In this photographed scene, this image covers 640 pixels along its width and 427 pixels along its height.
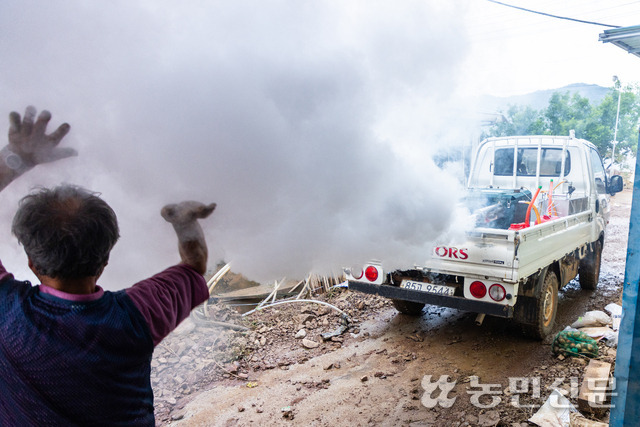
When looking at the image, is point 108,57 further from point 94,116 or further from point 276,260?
point 276,260

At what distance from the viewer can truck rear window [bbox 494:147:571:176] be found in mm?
6172

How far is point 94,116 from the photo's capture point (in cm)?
139

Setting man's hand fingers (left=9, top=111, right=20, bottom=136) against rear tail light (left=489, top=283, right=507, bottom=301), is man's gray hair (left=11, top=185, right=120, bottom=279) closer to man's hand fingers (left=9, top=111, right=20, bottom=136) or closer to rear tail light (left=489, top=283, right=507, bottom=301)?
man's hand fingers (left=9, top=111, right=20, bottom=136)

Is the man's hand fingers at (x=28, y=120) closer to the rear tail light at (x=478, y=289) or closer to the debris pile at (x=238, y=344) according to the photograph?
the debris pile at (x=238, y=344)

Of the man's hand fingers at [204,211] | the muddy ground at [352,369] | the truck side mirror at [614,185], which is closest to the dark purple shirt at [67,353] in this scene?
the man's hand fingers at [204,211]

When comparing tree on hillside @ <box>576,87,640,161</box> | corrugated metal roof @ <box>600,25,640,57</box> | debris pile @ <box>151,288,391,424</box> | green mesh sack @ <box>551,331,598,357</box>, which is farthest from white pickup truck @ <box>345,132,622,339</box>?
tree on hillside @ <box>576,87,640,161</box>

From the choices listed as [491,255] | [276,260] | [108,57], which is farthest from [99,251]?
[491,255]

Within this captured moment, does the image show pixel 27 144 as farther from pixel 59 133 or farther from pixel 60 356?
pixel 60 356

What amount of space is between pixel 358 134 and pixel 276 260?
797mm

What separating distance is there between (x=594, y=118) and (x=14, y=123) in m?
20.3

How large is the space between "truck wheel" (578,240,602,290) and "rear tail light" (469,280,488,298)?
3635 millimetres

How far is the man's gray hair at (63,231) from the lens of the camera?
1.07 m

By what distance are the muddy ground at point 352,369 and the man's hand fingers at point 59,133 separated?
2.83 meters

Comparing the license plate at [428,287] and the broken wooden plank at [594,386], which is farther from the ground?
the license plate at [428,287]
